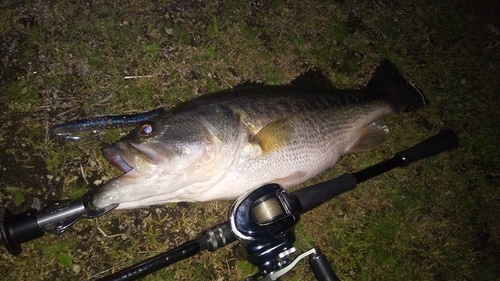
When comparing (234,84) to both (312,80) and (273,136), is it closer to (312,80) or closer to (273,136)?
(312,80)

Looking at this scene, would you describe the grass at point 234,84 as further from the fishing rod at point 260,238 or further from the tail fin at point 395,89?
the fishing rod at point 260,238

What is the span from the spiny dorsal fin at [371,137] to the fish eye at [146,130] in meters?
1.88

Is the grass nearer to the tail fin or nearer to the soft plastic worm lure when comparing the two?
the soft plastic worm lure

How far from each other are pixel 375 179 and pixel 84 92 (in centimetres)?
291

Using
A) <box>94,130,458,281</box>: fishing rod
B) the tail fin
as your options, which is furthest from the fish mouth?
the tail fin

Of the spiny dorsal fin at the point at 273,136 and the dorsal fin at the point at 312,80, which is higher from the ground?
the dorsal fin at the point at 312,80

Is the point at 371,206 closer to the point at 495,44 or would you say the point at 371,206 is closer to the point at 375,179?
the point at 375,179

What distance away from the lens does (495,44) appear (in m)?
4.86

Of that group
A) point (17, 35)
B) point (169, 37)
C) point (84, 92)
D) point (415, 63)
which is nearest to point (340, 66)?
point (415, 63)

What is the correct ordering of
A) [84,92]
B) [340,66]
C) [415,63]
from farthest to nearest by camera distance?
[415,63] < [340,66] < [84,92]

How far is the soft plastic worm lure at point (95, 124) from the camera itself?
2779mm

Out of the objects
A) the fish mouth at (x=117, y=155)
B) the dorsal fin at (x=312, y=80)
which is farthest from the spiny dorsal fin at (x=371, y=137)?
the fish mouth at (x=117, y=155)

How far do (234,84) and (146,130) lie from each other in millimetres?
1387

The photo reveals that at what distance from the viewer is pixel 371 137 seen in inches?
136
